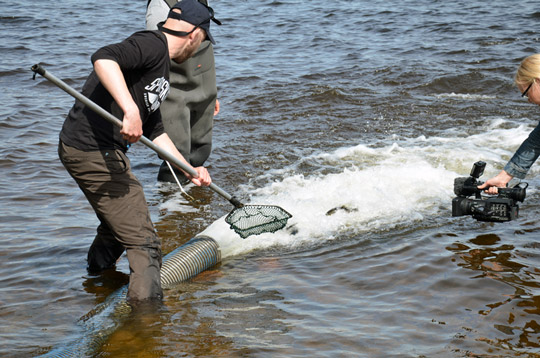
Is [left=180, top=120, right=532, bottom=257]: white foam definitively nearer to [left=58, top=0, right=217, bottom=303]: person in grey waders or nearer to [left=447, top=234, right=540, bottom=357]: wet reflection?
[left=447, top=234, right=540, bottom=357]: wet reflection

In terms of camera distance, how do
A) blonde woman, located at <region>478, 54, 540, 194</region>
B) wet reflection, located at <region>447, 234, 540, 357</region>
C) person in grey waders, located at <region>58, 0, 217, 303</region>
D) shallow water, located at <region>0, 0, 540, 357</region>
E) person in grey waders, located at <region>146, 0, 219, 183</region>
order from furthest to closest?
person in grey waders, located at <region>146, 0, 219, 183</region>
blonde woman, located at <region>478, 54, 540, 194</region>
shallow water, located at <region>0, 0, 540, 357</region>
wet reflection, located at <region>447, 234, 540, 357</region>
person in grey waders, located at <region>58, 0, 217, 303</region>

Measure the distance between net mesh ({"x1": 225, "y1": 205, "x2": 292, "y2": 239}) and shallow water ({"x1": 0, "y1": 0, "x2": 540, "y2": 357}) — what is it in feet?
0.99

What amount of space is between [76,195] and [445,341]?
14.8 feet

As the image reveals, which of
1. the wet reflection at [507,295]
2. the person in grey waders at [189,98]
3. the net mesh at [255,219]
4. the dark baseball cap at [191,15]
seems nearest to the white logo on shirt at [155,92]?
the dark baseball cap at [191,15]

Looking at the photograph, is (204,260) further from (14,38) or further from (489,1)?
(489,1)

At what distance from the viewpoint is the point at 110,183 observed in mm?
4102

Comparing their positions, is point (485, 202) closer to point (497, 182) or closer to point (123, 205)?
point (497, 182)

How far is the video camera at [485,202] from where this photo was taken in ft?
16.2

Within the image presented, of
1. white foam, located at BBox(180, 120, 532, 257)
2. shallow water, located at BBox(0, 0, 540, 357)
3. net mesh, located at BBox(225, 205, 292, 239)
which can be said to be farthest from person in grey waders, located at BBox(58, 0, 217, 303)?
white foam, located at BBox(180, 120, 532, 257)

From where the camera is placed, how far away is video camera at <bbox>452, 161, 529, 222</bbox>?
495 centimetres

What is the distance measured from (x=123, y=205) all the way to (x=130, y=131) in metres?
0.70

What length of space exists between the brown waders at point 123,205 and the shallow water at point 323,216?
10.9 inches

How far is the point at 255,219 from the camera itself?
5215 millimetres

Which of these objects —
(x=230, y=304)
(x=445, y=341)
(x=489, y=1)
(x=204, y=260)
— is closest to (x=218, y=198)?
(x=204, y=260)
